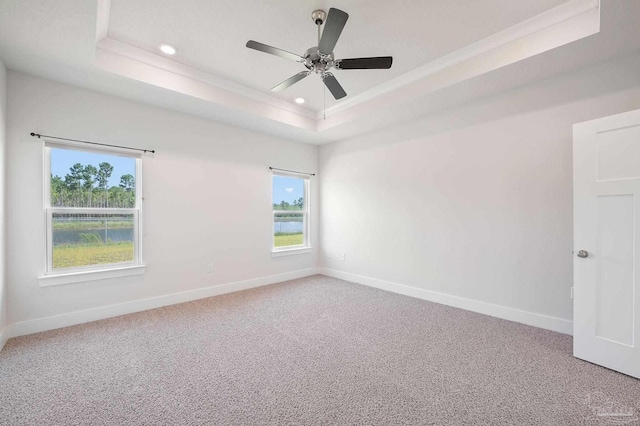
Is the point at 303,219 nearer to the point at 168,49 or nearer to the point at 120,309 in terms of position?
the point at 120,309

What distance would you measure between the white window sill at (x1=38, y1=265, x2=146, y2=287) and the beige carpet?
512 mm

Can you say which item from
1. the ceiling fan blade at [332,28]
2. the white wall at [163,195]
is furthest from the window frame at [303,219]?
the ceiling fan blade at [332,28]

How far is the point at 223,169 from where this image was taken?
14.1 feet

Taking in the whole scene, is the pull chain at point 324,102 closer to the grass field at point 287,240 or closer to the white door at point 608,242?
the grass field at point 287,240

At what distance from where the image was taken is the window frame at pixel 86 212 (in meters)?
2.96

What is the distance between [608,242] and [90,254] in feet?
16.7

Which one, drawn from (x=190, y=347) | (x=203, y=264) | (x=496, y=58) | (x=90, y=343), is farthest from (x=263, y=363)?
(x=496, y=58)

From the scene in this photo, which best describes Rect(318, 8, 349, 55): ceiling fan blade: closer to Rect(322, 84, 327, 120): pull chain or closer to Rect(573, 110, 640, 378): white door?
Rect(322, 84, 327, 120): pull chain

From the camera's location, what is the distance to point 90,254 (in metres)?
3.24

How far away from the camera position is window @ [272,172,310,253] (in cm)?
507

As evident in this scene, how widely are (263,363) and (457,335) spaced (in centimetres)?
193

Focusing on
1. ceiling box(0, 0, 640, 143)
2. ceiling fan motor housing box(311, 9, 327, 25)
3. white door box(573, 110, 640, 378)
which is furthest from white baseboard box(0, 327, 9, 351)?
white door box(573, 110, 640, 378)

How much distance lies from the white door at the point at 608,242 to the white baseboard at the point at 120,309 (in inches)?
158

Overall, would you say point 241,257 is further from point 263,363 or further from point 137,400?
point 137,400
